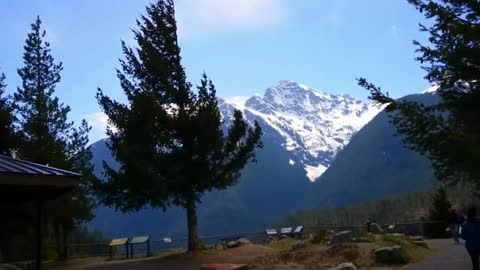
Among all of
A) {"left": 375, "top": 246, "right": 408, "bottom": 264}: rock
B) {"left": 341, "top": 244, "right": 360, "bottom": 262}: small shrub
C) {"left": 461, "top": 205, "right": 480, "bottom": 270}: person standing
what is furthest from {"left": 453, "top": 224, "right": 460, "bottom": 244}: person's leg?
{"left": 461, "top": 205, "right": 480, "bottom": 270}: person standing

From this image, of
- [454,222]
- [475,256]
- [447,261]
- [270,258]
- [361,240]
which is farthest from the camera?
[454,222]

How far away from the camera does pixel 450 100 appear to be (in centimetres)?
1513

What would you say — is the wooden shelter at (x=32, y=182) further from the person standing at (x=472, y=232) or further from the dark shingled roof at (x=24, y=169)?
the person standing at (x=472, y=232)

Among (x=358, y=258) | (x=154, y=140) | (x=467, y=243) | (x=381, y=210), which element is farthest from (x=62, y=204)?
(x=381, y=210)

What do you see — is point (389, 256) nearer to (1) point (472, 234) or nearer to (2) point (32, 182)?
(1) point (472, 234)

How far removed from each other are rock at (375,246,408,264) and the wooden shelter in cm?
1007

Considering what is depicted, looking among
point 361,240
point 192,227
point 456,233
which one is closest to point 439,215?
point 456,233

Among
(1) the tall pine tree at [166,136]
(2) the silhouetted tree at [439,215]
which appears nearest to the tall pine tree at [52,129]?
(1) the tall pine tree at [166,136]

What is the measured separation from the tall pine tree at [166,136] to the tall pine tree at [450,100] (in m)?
13.9

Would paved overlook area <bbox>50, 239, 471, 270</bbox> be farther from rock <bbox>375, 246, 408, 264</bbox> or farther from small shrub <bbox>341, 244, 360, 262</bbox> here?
small shrub <bbox>341, 244, 360, 262</bbox>

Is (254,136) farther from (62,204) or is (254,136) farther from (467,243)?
(467,243)

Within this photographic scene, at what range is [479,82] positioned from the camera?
14.2 meters

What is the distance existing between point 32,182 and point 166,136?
53.4 ft

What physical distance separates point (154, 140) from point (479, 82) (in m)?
16.6
